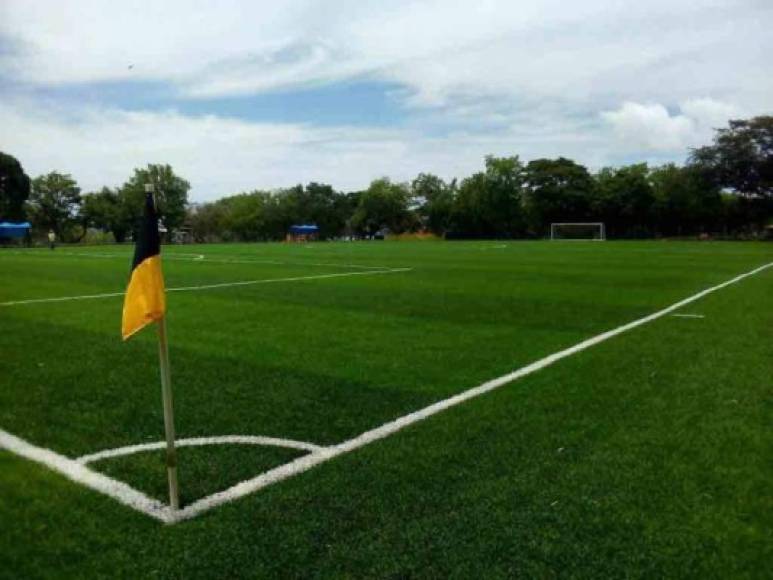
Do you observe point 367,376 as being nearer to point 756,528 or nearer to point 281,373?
point 281,373

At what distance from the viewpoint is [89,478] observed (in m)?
4.31

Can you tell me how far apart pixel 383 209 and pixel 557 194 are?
27443 millimetres

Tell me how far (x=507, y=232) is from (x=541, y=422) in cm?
8534

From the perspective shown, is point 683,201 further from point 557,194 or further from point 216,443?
point 216,443

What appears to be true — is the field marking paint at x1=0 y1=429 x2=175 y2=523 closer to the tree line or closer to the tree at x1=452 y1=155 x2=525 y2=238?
the tree line

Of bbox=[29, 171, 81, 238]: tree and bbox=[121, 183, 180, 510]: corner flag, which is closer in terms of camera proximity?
bbox=[121, 183, 180, 510]: corner flag

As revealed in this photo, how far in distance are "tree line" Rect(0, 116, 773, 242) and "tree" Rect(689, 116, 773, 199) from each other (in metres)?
0.10

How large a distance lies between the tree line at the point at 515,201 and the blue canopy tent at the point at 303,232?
2.52 metres

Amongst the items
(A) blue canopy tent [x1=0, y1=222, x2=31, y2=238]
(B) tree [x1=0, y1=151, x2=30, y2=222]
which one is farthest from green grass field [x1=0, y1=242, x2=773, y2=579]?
(B) tree [x1=0, y1=151, x2=30, y2=222]

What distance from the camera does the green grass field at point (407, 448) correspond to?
340 cm

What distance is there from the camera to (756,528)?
12.0 feet

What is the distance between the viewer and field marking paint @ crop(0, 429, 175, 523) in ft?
12.8

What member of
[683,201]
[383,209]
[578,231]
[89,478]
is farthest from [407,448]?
[383,209]

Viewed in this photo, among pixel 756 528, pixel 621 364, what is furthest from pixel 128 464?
pixel 621 364
